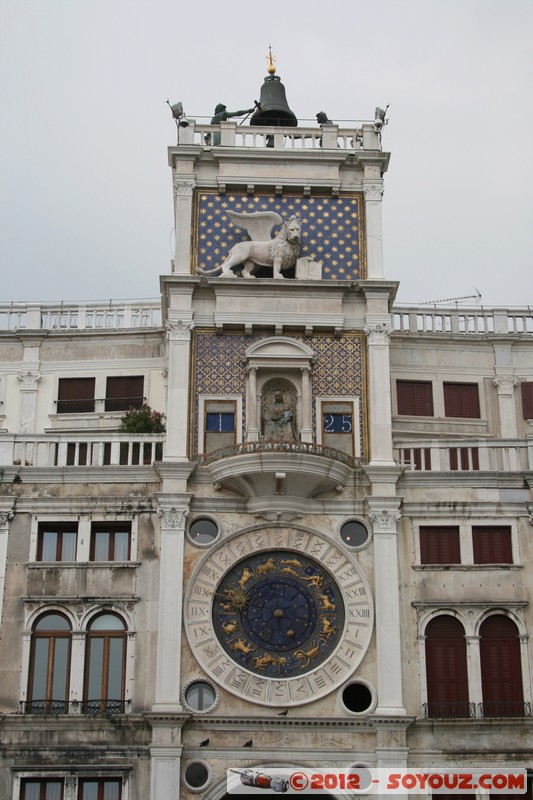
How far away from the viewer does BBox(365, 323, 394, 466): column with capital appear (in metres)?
32.7

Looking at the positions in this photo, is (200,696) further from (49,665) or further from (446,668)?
(446,668)

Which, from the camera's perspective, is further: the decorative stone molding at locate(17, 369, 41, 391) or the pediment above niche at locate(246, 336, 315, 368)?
the decorative stone molding at locate(17, 369, 41, 391)

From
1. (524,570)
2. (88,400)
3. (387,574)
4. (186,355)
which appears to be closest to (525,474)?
(524,570)

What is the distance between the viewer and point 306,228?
1380 inches

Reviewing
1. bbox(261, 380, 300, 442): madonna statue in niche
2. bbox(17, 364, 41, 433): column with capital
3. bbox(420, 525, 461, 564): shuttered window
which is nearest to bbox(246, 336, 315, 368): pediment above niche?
bbox(261, 380, 300, 442): madonna statue in niche

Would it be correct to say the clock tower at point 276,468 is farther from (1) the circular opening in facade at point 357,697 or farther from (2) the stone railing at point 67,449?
(2) the stone railing at point 67,449

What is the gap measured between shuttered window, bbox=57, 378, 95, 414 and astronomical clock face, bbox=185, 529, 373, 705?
7900mm

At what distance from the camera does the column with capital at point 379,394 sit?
3269 centimetres

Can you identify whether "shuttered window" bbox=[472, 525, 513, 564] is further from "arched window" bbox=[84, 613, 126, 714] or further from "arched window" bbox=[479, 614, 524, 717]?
"arched window" bbox=[84, 613, 126, 714]

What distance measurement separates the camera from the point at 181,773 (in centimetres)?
2956

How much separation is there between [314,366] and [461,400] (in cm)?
590

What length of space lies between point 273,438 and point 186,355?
121 inches

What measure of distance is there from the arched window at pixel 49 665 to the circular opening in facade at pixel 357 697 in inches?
255

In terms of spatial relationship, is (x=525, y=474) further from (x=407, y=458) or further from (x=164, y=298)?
(x=164, y=298)
